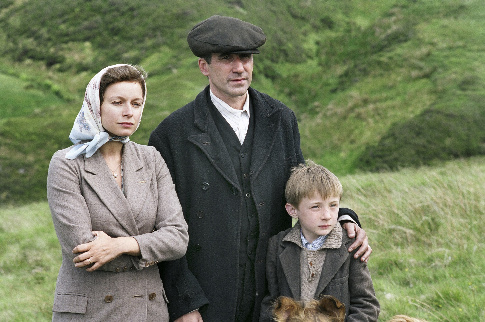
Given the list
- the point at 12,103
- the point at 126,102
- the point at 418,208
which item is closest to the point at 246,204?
the point at 126,102

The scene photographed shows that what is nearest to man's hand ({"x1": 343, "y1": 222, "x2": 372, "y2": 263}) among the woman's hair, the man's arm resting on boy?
the man's arm resting on boy

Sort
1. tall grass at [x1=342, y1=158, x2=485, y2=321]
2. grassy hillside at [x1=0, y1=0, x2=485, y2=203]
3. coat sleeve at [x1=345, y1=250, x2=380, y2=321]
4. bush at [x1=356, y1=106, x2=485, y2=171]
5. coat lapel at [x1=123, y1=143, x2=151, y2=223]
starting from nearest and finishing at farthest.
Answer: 1. coat lapel at [x1=123, y1=143, x2=151, y2=223]
2. coat sleeve at [x1=345, y1=250, x2=380, y2=321]
3. tall grass at [x1=342, y1=158, x2=485, y2=321]
4. bush at [x1=356, y1=106, x2=485, y2=171]
5. grassy hillside at [x1=0, y1=0, x2=485, y2=203]

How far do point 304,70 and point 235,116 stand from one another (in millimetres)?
21569

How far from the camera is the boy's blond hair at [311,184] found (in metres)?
3.03

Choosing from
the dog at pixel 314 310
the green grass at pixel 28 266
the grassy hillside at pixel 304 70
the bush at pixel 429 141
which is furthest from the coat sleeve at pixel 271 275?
the grassy hillside at pixel 304 70

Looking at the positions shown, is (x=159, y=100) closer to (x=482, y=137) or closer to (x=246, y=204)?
(x=482, y=137)

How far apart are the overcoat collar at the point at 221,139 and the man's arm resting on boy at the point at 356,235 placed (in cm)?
62

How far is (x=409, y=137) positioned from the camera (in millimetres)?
17656

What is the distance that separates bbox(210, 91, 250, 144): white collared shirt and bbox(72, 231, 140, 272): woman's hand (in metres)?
1.11

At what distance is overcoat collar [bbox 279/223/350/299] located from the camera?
3.00 meters

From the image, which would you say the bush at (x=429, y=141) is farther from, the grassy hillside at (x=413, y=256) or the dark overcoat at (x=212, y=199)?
the dark overcoat at (x=212, y=199)

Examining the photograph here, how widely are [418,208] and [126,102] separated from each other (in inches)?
196

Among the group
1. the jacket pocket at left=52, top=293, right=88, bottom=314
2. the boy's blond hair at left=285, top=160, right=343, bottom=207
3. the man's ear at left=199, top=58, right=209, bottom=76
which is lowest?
the jacket pocket at left=52, top=293, right=88, bottom=314

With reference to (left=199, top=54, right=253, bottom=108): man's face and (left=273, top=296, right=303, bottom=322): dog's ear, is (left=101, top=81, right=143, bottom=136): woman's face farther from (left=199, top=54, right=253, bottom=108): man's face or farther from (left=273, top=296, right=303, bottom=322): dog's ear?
(left=273, top=296, right=303, bottom=322): dog's ear
